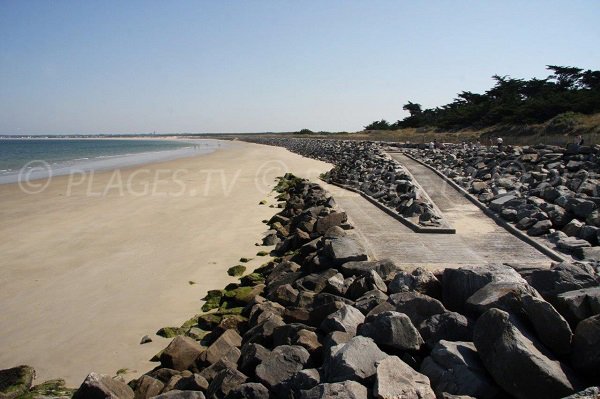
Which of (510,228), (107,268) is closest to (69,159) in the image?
(107,268)

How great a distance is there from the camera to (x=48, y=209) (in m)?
17.4

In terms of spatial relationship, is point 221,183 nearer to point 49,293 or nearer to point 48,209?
point 48,209

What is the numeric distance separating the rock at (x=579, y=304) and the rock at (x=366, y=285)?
7.42 ft

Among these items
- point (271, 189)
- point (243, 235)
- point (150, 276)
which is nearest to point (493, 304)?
point (150, 276)

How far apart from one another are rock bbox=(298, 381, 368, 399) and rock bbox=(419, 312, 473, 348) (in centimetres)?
110

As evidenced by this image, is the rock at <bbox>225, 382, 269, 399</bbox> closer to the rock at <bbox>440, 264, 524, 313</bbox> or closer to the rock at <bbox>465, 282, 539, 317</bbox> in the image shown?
the rock at <bbox>465, 282, 539, 317</bbox>

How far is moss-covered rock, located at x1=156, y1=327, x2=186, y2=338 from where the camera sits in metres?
6.61

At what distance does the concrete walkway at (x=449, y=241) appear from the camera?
8.25 metres

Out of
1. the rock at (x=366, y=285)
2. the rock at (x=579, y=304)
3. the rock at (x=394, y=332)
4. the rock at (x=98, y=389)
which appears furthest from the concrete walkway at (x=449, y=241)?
the rock at (x=98, y=389)

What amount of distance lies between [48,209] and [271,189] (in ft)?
Result: 32.5

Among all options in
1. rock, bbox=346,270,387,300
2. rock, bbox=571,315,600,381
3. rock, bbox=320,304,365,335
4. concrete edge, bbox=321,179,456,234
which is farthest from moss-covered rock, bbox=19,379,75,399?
concrete edge, bbox=321,179,456,234

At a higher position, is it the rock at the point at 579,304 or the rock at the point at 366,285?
the rock at the point at 579,304

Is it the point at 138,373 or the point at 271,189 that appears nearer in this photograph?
the point at 138,373

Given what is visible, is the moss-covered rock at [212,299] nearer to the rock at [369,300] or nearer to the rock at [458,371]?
the rock at [369,300]
